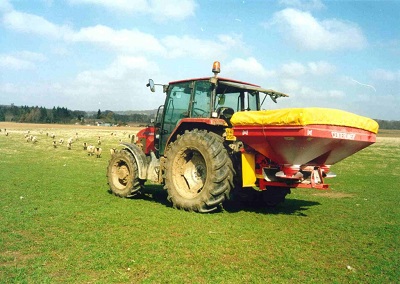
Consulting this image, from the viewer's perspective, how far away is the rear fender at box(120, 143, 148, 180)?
925 cm

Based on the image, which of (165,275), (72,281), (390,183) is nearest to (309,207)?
(165,275)

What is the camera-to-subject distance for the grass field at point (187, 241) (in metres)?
4.52

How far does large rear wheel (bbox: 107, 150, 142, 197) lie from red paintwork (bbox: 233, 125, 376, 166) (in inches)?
132

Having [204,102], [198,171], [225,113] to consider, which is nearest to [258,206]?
[198,171]

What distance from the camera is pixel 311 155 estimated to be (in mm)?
6844

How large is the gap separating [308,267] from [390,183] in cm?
1158

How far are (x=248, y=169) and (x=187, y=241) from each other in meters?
2.30

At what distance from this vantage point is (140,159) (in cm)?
941

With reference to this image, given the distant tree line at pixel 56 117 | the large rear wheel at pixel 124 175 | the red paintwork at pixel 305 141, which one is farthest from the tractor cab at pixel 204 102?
the distant tree line at pixel 56 117

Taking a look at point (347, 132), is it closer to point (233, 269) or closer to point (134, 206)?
point (233, 269)

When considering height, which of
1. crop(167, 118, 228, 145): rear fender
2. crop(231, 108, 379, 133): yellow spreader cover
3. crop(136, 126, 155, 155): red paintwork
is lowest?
crop(136, 126, 155, 155): red paintwork

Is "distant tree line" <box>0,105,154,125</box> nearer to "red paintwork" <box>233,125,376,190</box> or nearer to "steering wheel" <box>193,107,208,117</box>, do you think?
"steering wheel" <box>193,107,208,117</box>

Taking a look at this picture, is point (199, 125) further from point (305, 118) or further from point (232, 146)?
point (305, 118)

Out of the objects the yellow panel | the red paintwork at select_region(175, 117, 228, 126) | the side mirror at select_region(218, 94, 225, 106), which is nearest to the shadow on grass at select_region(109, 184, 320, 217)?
the yellow panel
